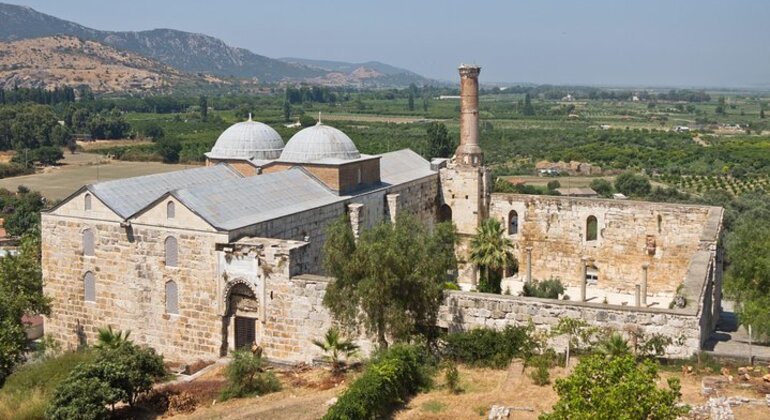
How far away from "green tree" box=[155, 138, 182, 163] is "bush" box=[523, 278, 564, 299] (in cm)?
6709


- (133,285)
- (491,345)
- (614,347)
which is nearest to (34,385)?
(133,285)

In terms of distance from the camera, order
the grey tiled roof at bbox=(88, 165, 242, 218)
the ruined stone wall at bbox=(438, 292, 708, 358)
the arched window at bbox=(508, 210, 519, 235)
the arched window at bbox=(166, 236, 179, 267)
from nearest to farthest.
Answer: the ruined stone wall at bbox=(438, 292, 708, 358) < the arched window at bbox=(166, 236, 179, 267) < the grey tiled roof at bbox=(88, 165, 242, 218) < the arched window at bbox=(508, 210, 519, 235)

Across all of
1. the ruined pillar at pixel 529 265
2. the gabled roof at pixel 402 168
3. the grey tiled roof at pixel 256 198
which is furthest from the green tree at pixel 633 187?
the grey tiled roof at pixel 256 198

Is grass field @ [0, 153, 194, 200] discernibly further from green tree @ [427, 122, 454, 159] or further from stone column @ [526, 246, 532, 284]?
stone column @ [526, 246, 532, 284]

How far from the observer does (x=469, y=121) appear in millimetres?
36594

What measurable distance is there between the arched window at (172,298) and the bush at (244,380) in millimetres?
4622

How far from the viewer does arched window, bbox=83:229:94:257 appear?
24.8 m

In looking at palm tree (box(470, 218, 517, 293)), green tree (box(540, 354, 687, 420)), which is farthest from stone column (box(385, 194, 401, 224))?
green tree (box(540, 354, 687, 420))

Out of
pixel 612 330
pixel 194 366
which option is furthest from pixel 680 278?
pixel 194 366

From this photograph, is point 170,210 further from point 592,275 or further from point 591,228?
point 591,228

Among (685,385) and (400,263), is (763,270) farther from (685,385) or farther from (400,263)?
(400,263)

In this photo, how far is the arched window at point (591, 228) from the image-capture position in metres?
34.2

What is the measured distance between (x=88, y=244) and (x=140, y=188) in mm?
2547

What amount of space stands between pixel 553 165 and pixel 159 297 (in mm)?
75094
